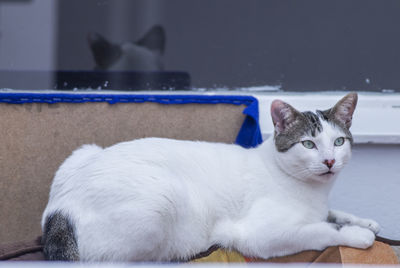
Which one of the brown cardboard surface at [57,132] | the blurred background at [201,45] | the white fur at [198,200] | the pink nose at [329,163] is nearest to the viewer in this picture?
the white fur at [198,200]

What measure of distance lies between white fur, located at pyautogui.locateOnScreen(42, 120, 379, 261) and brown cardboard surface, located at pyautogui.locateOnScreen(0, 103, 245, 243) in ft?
0.94

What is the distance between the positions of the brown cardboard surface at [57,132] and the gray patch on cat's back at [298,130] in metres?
0.44

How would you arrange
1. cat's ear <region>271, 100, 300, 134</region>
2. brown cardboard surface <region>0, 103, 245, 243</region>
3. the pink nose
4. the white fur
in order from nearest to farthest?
the white fur < the pink nose < cat's ear <region>271, 100, 300, 134</region> < brown cardboard surface <region>0, 103, 245, 243</region>

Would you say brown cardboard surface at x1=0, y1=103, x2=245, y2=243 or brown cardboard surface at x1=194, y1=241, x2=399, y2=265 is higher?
brown cardboard surface at x1=0, y1=103, x2=245, y2=243

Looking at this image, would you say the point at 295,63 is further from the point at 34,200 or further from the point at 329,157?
the point at 34,200

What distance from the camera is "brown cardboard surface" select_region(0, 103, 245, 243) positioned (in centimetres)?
200

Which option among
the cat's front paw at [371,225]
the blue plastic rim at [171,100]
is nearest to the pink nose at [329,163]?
the cat's front paw at [371,225]

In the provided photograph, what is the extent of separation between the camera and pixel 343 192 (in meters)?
2.12

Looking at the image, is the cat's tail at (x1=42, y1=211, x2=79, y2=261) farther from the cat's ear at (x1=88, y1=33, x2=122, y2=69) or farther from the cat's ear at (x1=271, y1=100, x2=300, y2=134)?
the cat's ear at (x1=88, y1=33, x2=122, y2=69)

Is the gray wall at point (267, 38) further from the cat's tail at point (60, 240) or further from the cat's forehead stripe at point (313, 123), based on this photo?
the cat's tail at point (60, 240)

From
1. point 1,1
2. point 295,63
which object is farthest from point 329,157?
point 1,1

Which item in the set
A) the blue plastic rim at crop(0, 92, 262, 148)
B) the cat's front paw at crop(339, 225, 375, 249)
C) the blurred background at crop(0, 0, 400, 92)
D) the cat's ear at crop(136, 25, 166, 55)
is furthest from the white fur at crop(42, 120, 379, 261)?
the cat's ear at crop(136, 25, 166, 55)

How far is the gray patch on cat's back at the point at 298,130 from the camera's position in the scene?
1.62m

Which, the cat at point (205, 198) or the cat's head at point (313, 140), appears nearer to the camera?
the cat at point (205, 198)
